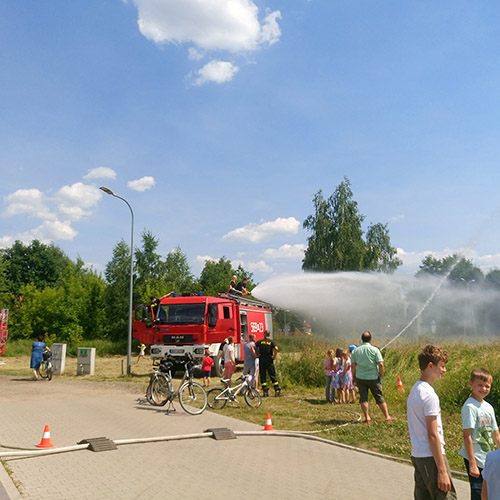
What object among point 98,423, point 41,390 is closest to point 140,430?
point 98,423

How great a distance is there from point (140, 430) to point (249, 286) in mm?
49664

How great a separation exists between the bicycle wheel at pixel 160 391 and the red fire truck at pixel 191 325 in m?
5.01

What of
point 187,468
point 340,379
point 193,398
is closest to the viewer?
point 187,468

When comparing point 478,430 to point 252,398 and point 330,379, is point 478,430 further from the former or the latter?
point 330,379

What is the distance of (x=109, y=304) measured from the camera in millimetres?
39000

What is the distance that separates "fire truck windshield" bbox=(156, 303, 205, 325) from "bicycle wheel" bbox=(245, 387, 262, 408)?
574 cm

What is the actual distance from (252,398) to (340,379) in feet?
7.21

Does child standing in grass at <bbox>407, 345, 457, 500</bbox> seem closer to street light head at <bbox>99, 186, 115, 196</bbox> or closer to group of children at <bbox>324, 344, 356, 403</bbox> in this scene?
group of children at <bbox>324, 344, 356, 403</bbox>

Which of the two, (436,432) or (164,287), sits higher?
(164,287)

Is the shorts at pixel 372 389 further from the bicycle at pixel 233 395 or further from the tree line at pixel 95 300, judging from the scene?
the tree line at pixel 95 300

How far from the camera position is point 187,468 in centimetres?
645

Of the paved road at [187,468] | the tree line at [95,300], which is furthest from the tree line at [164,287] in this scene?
the paved road at [187,468]

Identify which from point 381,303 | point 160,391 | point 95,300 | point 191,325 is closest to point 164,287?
point 95,300

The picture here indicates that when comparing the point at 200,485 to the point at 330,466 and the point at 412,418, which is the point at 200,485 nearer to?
the point at 330,466
